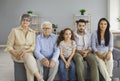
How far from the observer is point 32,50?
3414mm

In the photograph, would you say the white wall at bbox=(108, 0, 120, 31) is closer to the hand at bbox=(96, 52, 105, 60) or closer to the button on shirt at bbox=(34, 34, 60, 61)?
the hand at bbox=(96, 52, 105, 60)

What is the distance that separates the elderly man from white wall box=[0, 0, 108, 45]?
16.9 ft

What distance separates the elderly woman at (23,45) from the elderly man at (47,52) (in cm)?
10

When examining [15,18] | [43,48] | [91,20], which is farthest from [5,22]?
[43,48]

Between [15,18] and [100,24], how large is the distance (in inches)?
217

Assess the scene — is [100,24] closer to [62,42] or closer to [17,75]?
[62,42]

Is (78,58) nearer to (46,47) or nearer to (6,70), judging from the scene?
(46,47)

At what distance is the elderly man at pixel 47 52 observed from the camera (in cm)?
328

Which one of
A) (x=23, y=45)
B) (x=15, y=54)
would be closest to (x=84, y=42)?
(x=23, y=45)

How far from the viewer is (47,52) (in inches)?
136

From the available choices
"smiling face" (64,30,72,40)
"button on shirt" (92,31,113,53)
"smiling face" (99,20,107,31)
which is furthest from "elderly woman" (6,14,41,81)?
"smiling face" (99,20,107,31)

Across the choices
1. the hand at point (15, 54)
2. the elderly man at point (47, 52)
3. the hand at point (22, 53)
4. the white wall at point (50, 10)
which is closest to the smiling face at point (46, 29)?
the elderly man at point (47, 52)

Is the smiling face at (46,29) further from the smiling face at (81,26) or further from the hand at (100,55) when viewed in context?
the hand at (100,55)

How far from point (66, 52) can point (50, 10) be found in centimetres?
527
